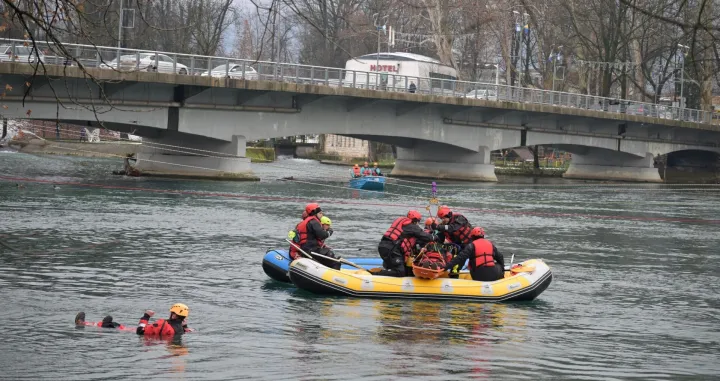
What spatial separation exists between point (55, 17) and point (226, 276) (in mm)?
13858

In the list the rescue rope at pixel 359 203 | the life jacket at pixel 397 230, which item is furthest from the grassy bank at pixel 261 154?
the life jacket at pixel 397 230

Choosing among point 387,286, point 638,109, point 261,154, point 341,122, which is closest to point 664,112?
point 638,109

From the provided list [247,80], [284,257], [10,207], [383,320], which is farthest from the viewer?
[247,80]

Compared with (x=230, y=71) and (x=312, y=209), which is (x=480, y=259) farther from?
(x=230, y=71)

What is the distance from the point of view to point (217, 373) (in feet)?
50.4

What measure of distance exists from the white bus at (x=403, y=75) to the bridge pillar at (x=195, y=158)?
6849 mm

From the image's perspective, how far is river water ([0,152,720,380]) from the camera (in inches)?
640

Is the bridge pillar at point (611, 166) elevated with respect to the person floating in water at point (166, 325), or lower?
elevated

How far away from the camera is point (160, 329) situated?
17.5 metres

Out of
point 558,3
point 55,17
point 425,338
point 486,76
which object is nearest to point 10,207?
point 425,338

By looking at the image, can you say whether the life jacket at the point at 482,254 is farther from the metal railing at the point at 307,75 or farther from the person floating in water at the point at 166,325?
the metal railing at the point at 307,75

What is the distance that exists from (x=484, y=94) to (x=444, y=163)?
229 inches

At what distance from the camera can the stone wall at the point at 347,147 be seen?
99438 millimetres

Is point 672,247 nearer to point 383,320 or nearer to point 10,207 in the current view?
point 383,320
